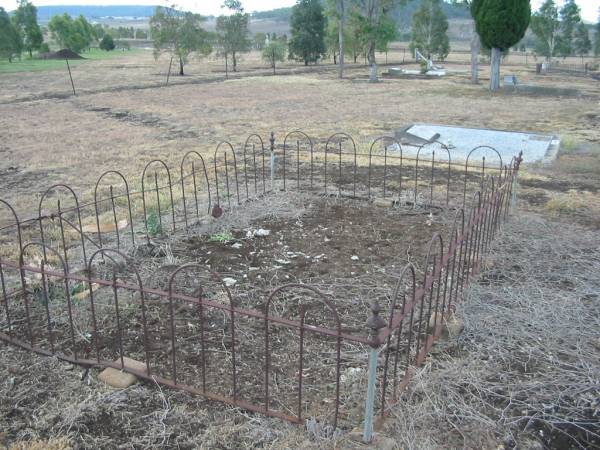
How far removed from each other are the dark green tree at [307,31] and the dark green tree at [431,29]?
27.8 ft

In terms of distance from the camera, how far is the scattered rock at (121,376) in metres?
3.35

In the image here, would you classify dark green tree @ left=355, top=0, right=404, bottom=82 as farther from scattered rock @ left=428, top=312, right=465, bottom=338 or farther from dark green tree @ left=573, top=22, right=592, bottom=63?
dark green tree @ left=573, top=22, right=592, bottom=63

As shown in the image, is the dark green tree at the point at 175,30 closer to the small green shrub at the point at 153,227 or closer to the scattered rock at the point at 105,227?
the scattered rock at the point at 105,227

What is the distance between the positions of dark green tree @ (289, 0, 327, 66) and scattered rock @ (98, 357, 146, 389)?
42.4 meters

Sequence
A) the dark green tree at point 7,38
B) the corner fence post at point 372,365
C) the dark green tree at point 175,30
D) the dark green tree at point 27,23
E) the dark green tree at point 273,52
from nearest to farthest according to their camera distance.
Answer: the corner fence post at point 372,365 → the dark green tree at point 175,30 → the dark green tree at point 273,52 → the dark green tree at point 7,38 → the dark green tree at point 27,23

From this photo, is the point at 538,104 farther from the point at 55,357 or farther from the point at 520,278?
the point at 55,357

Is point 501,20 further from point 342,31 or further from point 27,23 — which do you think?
point 27,23

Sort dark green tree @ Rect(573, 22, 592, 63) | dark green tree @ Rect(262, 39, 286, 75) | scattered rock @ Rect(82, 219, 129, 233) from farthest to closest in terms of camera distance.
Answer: dark green tree @ Rect(573, 22, 592, 63)
dark green tree @ Rect(262, 39, 286, 75)
scattered rock @ Rect(82, 219, 129, 233)

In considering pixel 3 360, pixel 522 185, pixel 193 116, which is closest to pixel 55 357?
pixel 3 360

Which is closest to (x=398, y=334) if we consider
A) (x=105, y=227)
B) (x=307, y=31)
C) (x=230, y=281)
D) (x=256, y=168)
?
(x=230, y=281)

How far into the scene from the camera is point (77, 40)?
57.1 metres

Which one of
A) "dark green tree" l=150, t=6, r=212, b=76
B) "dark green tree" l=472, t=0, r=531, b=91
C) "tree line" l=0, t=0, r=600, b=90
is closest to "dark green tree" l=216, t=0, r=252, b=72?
"tree line" l=0, t=0, r=600, b=90

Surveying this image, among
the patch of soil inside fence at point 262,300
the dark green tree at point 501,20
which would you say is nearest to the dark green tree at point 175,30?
the dark green tree at point 501,20

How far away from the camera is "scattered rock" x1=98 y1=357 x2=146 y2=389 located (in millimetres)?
3348
